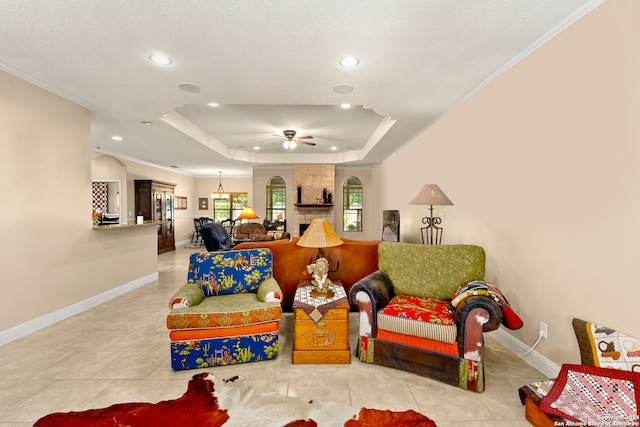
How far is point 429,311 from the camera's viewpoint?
230 cm

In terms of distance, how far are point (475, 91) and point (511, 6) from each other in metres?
1.38

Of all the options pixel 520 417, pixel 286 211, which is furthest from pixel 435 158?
pixel 286 211

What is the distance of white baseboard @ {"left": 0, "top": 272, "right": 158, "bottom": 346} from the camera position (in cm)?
281

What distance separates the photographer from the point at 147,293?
14.4 feet

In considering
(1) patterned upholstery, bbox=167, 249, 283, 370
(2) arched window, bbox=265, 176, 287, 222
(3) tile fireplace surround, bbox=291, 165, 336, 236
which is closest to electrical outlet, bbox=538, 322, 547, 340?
(1) patterned upholstery, bbox=167, 249, 283, 370

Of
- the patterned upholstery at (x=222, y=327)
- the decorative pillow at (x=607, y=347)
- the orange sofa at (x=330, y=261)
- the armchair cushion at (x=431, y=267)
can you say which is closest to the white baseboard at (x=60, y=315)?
the patterned upholstery at (x=222, y=327)

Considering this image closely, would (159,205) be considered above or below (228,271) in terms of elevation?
above

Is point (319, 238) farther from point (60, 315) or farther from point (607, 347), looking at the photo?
point (60, 315)

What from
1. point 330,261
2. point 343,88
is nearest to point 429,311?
point 330,261

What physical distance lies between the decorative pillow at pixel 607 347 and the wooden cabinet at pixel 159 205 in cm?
776

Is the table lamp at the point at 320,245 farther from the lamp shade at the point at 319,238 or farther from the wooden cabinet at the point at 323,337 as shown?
the wooden cabinet at the point at 323,337

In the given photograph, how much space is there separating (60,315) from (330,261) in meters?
3.11

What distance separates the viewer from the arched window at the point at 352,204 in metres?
8.88

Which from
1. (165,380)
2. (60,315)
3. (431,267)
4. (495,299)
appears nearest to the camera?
(495,299)
